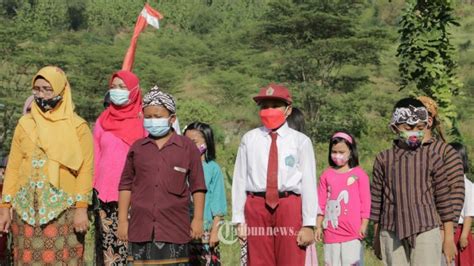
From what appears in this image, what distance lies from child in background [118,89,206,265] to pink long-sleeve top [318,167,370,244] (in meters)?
1.82

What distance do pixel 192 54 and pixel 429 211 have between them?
110ft

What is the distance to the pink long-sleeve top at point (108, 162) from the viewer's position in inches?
242

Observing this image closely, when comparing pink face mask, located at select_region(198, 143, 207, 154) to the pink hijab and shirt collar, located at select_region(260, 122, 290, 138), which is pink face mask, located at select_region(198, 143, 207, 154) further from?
shirt collar, located at select_region(260, 122, 290, 138)

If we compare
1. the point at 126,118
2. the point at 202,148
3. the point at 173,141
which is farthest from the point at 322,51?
the point at 173,141

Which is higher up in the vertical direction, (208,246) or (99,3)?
(99,3)

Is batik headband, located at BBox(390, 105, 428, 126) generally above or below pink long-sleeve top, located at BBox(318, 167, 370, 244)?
above

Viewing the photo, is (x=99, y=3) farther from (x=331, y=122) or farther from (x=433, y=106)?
(x=433, y=106)

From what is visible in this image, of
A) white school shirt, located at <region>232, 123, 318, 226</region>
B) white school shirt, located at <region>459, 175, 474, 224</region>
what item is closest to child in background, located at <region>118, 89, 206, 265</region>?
white school shirt, located at <region>232, 123, 318, 226</region>

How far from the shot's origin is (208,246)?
677 centimetres

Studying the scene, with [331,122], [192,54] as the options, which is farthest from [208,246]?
[192,54]

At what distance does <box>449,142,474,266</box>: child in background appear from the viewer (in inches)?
250

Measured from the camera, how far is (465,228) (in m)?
6.37

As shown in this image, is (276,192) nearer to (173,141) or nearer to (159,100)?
(173,141)

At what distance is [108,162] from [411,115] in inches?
95.1
